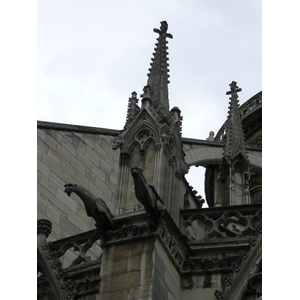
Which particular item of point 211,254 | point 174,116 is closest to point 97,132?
point 174,116

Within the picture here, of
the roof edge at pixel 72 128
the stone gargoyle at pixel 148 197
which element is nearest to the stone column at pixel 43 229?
the stone gargoyle at pixel 148 197

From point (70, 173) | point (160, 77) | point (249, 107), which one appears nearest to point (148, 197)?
point (160, 77)

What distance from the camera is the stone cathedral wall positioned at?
14.9m

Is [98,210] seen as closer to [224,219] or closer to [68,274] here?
[68,274]

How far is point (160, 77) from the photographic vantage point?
12.2 m

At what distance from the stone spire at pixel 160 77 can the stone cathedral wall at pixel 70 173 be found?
374 centimetres

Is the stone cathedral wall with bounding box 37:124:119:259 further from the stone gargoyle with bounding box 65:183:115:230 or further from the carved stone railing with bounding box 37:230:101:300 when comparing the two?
the stone gargoyle with bounding box 65:183:115:230

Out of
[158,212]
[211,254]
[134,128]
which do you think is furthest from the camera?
[134,128]

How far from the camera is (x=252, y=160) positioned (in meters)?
18.0

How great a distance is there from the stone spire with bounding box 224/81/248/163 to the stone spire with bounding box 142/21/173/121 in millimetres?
2420

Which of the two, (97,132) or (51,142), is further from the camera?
(97,132)

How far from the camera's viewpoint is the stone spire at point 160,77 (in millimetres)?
11703
